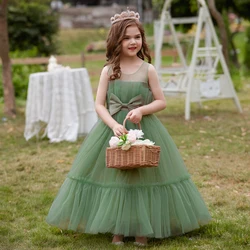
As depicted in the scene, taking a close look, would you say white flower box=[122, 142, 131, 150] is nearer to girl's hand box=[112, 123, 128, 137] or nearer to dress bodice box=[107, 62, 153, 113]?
girl's hand box=[112, 123, 128, 137]

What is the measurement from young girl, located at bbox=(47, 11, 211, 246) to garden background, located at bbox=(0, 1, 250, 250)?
188 mm

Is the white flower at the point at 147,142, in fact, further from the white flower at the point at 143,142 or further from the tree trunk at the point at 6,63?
the tree trunk at the point at 6,63

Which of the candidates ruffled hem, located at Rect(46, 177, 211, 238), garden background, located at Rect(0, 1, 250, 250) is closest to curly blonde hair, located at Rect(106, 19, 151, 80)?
ruffled hem, located at Rect(46, 177, 211, 238)

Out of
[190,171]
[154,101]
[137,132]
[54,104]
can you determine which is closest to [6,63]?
[54,104]

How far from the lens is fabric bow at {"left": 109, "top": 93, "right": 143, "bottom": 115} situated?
4.37 metres

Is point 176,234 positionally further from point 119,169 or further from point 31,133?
point 31,133

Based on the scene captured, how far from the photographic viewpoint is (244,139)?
8.73 m

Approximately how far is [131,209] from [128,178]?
21 centimetres

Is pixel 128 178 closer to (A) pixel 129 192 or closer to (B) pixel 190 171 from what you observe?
(A) pixel 129 192

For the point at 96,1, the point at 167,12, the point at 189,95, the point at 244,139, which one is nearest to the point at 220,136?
the point at 244,139

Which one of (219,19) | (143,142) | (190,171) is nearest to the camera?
(143,142)

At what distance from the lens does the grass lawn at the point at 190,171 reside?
4.48 meters

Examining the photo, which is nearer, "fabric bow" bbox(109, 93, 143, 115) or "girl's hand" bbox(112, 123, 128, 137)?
"girl's hand" bbox(112, 123, 128, 137)

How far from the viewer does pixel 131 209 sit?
13.7ft
